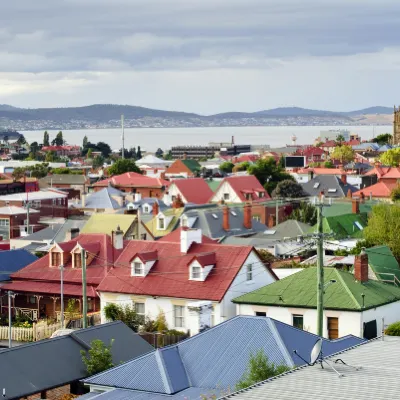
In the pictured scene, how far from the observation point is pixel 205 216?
262ft

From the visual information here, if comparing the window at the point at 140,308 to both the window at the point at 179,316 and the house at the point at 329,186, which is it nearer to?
the window at the point at 179,316

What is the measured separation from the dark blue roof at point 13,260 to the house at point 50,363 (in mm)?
23802

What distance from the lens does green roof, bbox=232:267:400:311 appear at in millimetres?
41906

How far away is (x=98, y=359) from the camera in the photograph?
31031 millimetres

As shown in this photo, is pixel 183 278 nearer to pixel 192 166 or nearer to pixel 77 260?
pixel 77 260

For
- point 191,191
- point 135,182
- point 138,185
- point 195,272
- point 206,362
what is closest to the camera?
point 206,362

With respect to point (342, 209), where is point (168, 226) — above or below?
below

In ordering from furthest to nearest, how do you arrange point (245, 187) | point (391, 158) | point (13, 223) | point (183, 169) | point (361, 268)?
point (183, 169) → point (391, 158) → point (245, 187) → point (13, 223) → point (361, 268)

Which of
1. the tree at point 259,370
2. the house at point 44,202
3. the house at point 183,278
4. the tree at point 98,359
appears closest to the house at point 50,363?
the tree at point 98,359

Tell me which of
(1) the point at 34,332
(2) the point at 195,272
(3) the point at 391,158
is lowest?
(1) the point at 34,332

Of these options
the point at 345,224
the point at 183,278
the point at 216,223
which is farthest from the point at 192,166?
the point at 183,278

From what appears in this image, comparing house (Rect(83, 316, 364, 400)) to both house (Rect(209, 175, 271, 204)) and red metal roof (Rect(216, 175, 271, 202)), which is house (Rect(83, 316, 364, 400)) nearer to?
red metal roof (Rect(216, 175, 271, 202))

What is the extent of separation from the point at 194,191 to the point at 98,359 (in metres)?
87.1

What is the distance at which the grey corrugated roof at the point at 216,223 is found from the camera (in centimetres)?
7812
